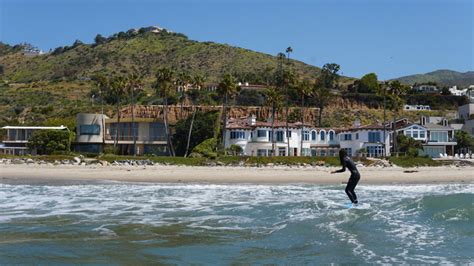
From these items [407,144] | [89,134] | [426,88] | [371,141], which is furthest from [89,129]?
[426,88]

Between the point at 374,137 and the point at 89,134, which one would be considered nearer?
the point at 374,137

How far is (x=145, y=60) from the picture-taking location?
133000mm

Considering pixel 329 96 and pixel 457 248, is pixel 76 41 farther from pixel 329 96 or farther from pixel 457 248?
pixel 457 248

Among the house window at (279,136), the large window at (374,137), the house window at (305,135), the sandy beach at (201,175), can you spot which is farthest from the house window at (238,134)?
the sandy beach at (201,175)

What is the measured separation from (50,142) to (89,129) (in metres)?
6.44

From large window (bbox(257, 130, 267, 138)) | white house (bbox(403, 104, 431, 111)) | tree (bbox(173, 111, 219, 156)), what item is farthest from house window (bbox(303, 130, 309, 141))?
white house (bbox(403, 104, 431, 111))

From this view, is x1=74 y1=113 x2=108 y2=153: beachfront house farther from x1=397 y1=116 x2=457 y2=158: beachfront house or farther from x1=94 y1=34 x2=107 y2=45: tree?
x1=94 y1=34 x2=107 y2=45: tree

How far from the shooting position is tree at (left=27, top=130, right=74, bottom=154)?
184 ft

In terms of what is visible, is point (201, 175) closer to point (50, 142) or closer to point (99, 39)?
point (50, 142)

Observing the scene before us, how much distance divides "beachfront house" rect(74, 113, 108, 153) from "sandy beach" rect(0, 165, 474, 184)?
17.4 m

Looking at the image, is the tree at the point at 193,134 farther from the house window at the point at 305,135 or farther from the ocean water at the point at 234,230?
the ocean water at the point at 234,230

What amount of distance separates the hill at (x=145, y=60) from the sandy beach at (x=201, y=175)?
67.3m

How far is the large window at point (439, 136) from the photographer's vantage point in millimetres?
63625

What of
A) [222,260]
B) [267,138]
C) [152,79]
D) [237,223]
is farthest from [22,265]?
[152,79]
